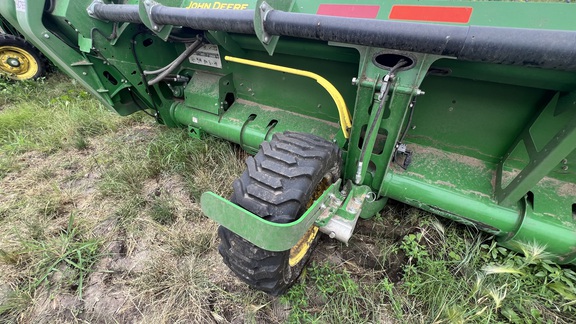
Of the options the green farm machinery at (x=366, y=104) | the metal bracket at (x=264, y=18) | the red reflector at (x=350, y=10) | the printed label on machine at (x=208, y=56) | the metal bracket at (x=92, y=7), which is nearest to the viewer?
the green farm machinery at (x=366, y=104)

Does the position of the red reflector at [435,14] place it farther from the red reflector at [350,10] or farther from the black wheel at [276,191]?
the black wheel at [276,191]

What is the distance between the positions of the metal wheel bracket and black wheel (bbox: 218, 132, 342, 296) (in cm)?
10

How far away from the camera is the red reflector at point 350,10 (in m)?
1.50

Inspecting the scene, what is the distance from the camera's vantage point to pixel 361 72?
4.57 feet

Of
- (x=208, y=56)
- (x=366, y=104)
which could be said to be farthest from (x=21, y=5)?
(x=366, y=104)

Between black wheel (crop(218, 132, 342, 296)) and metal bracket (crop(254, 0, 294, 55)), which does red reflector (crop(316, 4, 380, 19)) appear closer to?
metal bracket (crop(254, 0, 294, 55))

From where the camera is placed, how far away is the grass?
1.61 m

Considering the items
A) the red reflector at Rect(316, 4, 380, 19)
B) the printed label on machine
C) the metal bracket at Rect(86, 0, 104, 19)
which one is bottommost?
the printed label on machine

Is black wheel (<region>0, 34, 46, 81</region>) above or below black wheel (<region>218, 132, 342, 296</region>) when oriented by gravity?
below

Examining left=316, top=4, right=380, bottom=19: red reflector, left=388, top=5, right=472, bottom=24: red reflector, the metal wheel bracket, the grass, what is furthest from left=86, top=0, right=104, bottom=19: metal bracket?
left=388, top=5, right=472, bottom=24: red reflector

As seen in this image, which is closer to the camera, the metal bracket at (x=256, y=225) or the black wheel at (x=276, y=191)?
the metal bracket at (x=256, y=225)

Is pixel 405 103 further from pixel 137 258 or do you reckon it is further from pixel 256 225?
pixel 137 258

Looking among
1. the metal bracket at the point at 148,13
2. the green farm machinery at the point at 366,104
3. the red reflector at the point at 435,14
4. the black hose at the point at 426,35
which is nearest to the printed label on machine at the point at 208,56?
the green farm machinery at the point at 366,104

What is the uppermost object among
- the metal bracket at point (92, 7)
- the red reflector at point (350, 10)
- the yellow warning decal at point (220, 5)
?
the red reflector at point (350, 10)
